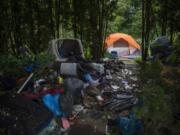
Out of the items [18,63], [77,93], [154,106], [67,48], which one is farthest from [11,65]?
[154,106]

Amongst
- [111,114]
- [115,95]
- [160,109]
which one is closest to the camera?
[160,109]

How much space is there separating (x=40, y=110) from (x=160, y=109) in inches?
56.5

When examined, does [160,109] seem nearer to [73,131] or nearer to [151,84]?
[151,84]

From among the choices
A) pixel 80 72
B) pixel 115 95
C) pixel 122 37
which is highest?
pixel 122 37

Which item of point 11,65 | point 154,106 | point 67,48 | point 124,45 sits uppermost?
point 124,45

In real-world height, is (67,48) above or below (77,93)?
above

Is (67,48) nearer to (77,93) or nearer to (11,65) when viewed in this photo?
(11,65)

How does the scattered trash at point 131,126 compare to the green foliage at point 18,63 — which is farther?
the green foliage at point 18,63

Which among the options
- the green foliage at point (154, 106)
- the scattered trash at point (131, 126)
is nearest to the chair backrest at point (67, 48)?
the scattered trash at point (131, 126)

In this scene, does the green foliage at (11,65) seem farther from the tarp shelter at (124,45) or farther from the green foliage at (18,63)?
the tarp shelter at (124,45)

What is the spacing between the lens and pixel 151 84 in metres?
2.86

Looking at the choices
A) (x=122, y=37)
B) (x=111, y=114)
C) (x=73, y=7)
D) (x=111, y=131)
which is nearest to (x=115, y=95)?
(x=111, y=114)

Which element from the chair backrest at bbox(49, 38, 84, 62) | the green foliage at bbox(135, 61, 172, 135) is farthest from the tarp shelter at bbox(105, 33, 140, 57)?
the green foliage at bbox(135, 61, 172, 135)

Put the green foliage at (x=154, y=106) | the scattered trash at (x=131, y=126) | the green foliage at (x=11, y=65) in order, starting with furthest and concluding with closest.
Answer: the green foliage at (x=11, y=65)
the scattered trash at (x=131, y=126)
the green foliage at (x=154, y=106)
